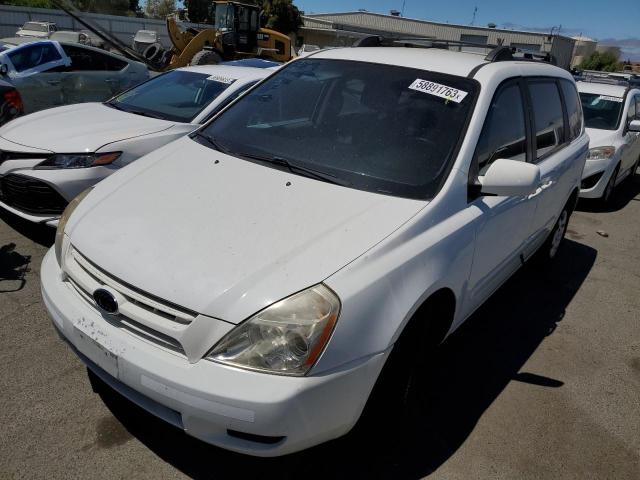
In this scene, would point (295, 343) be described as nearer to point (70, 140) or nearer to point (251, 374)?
point (251, 374)

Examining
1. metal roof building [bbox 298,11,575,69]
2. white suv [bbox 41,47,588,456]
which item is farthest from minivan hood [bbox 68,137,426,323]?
metal roof building [bbox 298,11,575,69]

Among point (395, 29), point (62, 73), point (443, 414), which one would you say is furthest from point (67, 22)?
point (395, 29)

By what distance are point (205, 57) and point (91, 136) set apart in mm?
11000

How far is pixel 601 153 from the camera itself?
700 cm

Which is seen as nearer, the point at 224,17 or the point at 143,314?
the point at 143,314

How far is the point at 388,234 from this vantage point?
2.12 metres

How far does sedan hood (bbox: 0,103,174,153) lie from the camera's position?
13.3ft

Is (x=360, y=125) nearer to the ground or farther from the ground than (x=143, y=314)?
farther from the ground

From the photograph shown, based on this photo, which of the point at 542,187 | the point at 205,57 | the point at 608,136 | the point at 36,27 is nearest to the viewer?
the point at 542,187

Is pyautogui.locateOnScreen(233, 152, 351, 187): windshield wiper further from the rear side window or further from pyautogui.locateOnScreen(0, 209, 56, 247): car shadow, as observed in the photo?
the rear side window

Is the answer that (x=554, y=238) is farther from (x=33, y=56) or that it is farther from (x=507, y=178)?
(x=33, y=56)

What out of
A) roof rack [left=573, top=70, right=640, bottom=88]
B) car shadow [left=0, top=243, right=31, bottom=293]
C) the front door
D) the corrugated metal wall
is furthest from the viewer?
the corrugated metal wall

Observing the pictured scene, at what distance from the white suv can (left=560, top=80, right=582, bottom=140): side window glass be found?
922 mm

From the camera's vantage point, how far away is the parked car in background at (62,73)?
7555 millimetres
